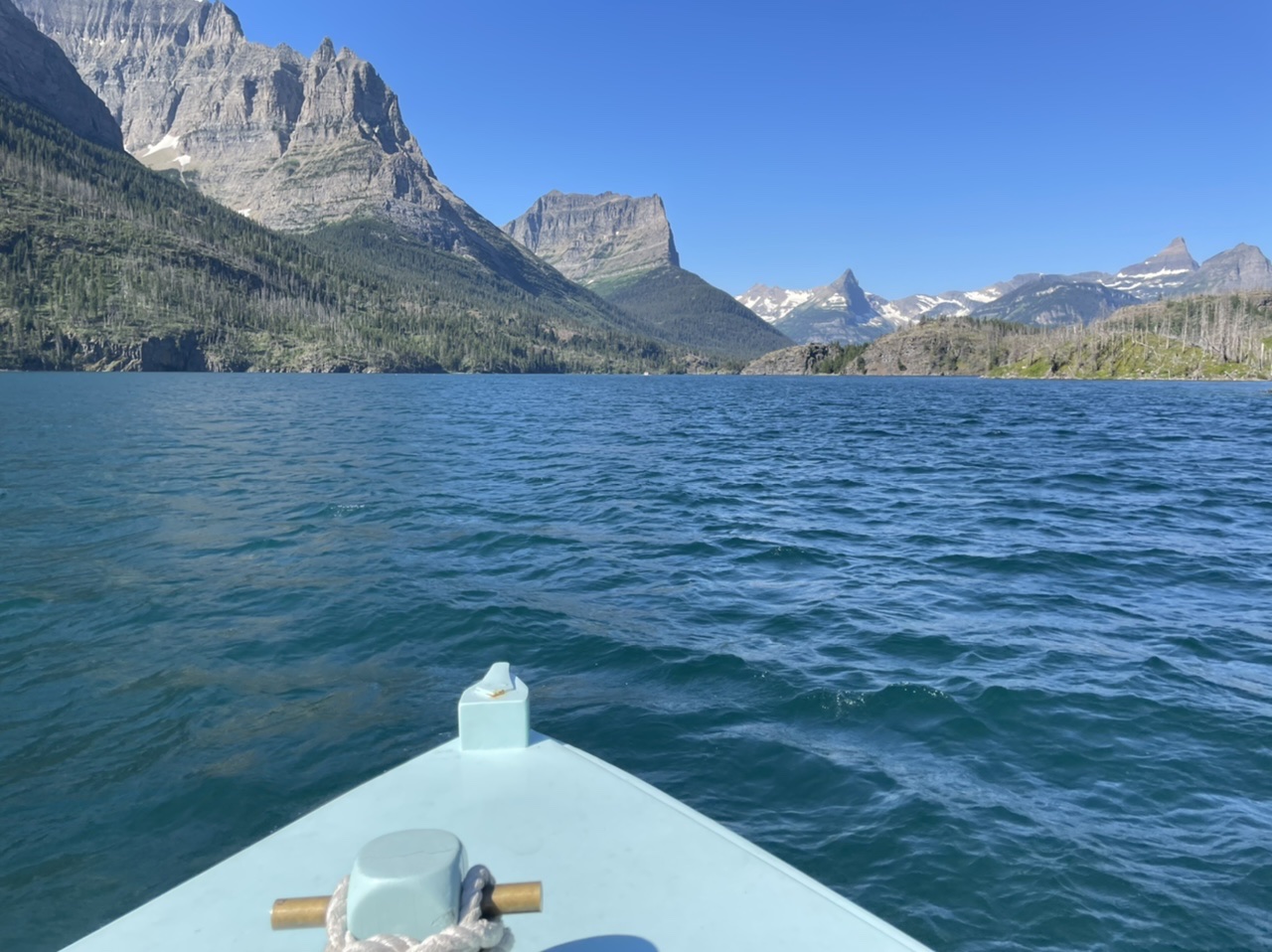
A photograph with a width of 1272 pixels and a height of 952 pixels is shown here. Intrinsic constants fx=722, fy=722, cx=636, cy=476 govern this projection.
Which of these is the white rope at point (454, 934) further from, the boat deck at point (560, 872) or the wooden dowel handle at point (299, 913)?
the boat deck at point (560, 872)

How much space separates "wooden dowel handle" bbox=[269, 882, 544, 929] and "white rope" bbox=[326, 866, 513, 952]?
0.05 meters

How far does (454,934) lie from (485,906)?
288mm

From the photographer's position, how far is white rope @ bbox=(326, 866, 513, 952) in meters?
2.76

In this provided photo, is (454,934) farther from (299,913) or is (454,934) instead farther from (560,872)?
(560,872)

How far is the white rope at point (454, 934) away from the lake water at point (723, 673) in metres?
5.46

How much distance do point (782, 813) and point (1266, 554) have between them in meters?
20.2

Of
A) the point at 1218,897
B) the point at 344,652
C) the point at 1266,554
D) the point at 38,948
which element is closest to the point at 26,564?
the point at 344,652

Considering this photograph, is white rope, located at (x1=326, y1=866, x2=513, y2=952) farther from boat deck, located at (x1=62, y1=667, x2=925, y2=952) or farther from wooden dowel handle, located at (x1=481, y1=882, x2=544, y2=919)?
boat deck, located at (x1=62, y1=667, x2=925, y2=952)

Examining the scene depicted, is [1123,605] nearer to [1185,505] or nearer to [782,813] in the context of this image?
[782,813]

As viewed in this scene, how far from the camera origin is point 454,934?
280cm

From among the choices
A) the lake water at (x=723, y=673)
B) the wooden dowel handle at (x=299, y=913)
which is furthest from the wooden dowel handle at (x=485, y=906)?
the lake water at (x=723, y=673)

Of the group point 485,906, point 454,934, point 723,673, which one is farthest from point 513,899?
point 723,673

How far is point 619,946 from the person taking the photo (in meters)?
3.99

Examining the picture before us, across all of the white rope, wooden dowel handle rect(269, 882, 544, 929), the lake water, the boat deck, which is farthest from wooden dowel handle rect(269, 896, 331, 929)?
the lake water
